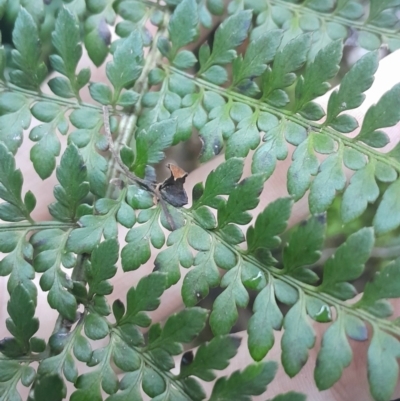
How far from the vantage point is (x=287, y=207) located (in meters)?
1.09

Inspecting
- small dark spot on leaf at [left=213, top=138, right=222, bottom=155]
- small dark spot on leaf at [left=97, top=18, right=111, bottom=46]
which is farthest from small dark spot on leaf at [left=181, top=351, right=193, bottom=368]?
small dark spot on leaf at [left=97, top=18, right=111, bottom=46]

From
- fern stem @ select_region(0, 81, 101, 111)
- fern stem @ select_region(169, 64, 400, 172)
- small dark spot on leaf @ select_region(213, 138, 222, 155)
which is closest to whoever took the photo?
fern stem @ select_region(169, 64, 400, 172)

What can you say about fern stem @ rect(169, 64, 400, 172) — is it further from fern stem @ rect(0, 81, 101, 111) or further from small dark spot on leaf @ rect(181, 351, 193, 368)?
small dark spot on leaf @ rect(181, 351, 193, 368)

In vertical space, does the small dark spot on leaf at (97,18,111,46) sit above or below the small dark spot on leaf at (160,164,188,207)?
above

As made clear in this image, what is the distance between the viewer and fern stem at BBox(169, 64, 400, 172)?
120cm

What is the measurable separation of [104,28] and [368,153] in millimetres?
937

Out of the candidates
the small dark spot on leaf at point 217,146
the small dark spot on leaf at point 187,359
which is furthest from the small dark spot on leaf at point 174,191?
the small dark spot on leaf at point 187,359

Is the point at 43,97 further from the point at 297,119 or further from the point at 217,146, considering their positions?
the point at 297,119

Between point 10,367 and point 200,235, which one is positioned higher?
point 200,235

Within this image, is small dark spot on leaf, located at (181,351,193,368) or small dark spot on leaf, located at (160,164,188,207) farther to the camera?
small dark spot on leaf, located at (160,164,188,207)

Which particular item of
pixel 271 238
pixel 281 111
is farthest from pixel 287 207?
pixel 281 111

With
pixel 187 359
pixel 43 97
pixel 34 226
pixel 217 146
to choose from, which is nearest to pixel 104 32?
pixel 43 97

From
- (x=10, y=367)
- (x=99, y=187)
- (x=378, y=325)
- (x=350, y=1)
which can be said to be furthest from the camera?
(x=350, y=1)

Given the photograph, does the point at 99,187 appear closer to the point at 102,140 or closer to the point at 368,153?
the point at 102,140
